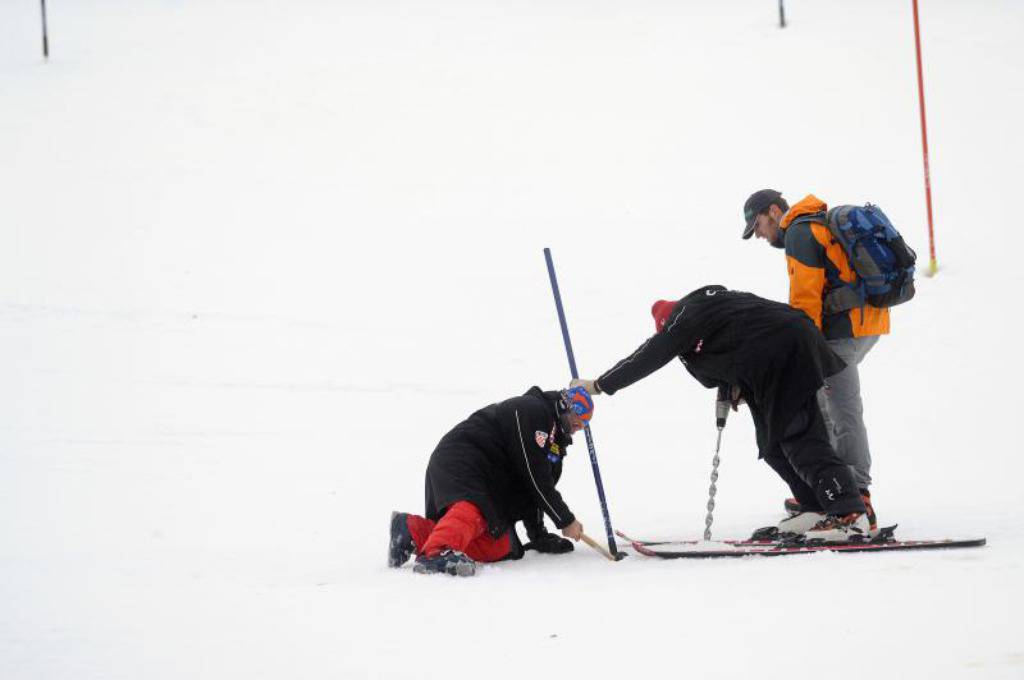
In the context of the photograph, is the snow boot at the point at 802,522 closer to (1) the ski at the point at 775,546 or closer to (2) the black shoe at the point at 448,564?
(1) the ski at the point at 775,546

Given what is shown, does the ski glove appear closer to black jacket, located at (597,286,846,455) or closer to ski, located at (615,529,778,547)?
black jacket, located at (597,286,846,455)

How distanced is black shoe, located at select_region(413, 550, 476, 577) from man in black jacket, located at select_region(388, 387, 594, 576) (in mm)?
12

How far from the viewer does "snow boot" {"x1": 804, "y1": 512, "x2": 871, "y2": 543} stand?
4.27 meters

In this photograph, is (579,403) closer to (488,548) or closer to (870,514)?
(488,548)

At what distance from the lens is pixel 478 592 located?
13.0ft

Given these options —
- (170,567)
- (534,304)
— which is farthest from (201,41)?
(170,567)

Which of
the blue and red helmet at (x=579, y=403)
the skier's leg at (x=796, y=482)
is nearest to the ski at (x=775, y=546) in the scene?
the skier's leg at (x=796, y=482)

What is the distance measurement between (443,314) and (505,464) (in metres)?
5.10

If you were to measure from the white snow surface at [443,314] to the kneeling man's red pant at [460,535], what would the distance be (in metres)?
0.25

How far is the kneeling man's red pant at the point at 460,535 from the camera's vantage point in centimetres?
434

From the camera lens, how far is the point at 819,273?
4.57 meters

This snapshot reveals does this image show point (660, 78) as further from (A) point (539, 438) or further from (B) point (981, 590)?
(B) point (981, 590)

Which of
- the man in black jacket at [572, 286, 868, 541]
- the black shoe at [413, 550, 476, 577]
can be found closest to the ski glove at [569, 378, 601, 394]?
the man in black jacket at [572, 286, 868, 541]

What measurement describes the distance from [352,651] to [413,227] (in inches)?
333
